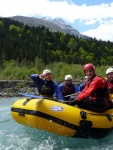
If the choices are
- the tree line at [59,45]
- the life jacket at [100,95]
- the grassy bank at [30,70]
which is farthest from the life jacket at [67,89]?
the tree line at [59,45]

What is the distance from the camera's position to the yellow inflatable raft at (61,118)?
5656 mm

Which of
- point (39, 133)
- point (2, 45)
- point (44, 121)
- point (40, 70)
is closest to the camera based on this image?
point (44, 121)

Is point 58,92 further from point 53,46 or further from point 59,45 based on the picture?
point 59,45

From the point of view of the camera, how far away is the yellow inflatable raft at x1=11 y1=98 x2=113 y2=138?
5.66m

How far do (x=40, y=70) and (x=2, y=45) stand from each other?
21.9 meters

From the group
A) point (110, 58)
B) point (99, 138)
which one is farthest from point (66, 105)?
point (110, 58)

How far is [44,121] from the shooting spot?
5652 mm

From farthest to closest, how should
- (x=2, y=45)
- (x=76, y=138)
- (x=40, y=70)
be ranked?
1. (x=2, y=45)
2. (x=40, y=70)
3. (x=76, y=138)

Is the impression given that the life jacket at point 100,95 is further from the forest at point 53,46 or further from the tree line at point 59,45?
the tree line at point 59,45

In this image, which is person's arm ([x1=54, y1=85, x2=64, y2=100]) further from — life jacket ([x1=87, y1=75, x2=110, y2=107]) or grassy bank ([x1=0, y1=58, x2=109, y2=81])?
grassy bank ([x1=0, y1=58, x2=109, y2=81])

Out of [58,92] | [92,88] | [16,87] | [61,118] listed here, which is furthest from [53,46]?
[61,118]

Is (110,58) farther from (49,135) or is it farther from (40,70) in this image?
(49,135)

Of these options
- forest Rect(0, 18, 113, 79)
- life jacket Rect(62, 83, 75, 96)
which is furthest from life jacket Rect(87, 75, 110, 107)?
forest Rect(0, 18, 113, 79)

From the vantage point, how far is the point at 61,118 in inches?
224
